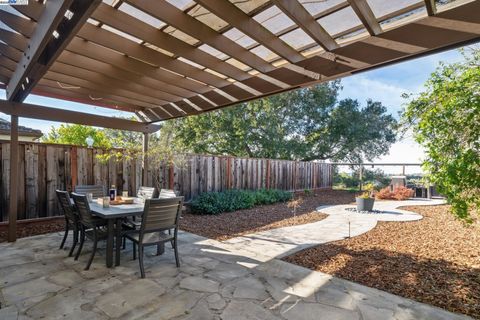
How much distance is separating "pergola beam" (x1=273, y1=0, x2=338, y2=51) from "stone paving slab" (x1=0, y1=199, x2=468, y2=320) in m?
2.51

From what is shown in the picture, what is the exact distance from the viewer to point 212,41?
2.64 metres

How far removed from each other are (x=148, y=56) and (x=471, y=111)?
3503mm

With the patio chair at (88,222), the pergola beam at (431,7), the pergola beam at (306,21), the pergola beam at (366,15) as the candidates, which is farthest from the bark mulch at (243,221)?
the pergola beam at (431,7)

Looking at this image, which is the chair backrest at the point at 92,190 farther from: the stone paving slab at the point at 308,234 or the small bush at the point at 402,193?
the small bush at the point at 402,193

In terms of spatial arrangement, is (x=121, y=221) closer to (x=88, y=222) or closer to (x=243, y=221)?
(x=88, y=222)

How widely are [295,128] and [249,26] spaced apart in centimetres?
1144

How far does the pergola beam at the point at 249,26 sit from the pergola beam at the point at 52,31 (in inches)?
34.2

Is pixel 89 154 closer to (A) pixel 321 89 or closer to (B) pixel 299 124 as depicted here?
(B) pixel 299 124

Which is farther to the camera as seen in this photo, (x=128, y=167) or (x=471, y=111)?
(x=128, y=167)

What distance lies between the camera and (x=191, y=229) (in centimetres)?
518

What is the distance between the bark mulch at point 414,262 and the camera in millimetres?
2570

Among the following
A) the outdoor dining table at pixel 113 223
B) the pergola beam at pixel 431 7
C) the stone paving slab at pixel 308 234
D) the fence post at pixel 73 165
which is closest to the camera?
the pergola beam at pixel 431 7

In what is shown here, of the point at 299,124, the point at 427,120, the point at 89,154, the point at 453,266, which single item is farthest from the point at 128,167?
the point at 299,124

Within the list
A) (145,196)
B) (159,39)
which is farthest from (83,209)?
(159,39)
